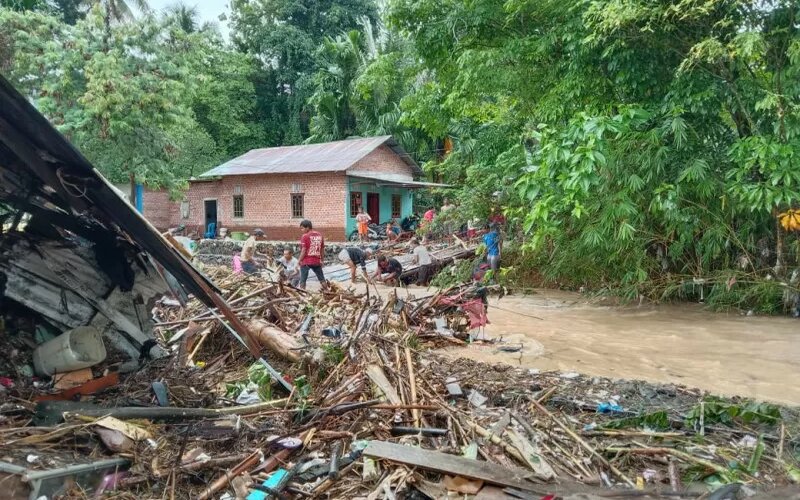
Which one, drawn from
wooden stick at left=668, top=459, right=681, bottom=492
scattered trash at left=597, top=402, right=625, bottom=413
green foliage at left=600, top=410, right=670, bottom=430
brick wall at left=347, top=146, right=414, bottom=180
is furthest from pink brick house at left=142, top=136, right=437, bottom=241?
wooden stick at left=668, top=459, right=681, bottom=492

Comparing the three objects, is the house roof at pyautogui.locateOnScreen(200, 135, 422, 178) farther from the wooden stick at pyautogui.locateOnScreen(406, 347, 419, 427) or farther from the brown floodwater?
the wooden stick at pyautogui.locateOnScreen(406, 347, 419, 427)

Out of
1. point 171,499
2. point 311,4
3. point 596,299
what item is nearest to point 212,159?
point 311,4

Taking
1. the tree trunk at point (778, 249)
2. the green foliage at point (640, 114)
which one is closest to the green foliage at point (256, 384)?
the green foliage at point (640, 114)

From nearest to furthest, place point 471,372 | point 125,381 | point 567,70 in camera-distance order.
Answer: point 125,381
point 471,372
point 567,70

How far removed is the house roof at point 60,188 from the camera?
11.1 feet

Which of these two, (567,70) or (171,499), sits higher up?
(567,70)

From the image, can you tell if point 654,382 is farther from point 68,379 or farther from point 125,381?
point 68,379

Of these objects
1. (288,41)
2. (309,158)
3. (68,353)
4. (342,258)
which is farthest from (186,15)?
(68,353)

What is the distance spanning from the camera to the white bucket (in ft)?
14.8

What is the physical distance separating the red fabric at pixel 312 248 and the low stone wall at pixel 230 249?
869cm

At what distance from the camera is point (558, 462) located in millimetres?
3596

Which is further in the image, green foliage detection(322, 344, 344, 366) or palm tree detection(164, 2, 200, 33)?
palm tree detection(164, 2, 200, 33)

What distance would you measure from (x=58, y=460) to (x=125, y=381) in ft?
5.78

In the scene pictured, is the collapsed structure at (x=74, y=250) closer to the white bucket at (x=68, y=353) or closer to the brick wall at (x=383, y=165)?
the white bucket at (x=68, y=353)
